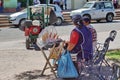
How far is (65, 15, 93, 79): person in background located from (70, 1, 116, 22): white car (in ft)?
74.7

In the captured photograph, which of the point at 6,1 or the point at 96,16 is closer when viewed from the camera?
the point at 96,16

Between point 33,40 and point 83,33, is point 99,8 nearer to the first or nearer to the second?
point 33,40

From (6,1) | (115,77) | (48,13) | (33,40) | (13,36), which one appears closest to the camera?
(115,77)

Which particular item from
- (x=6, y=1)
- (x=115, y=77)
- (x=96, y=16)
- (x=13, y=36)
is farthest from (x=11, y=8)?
(x=115, y=77)

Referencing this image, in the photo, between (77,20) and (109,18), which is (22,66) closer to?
(77,20)

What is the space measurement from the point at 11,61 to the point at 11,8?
23.6 m

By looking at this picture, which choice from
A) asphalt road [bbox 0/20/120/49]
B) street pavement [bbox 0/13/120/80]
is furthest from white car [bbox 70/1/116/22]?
street pavement [bbox 0/13/120/80]

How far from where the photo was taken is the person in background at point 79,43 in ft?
27.2

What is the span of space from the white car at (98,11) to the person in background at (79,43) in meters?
22.8

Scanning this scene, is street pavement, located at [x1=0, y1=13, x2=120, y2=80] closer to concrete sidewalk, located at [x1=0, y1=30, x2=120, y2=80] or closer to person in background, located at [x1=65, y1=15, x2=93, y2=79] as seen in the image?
concrete sidewalk, located at [x1=0, y1=30, x2=120, y2=80]

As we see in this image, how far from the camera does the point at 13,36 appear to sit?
21766 mm

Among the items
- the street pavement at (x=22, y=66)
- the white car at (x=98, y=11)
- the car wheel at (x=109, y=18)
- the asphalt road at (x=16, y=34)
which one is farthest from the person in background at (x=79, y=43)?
the car wheel at (x=109, y=18)

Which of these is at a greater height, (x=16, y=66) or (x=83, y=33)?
(x=83, y=33)

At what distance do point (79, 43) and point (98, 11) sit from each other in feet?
79.7
